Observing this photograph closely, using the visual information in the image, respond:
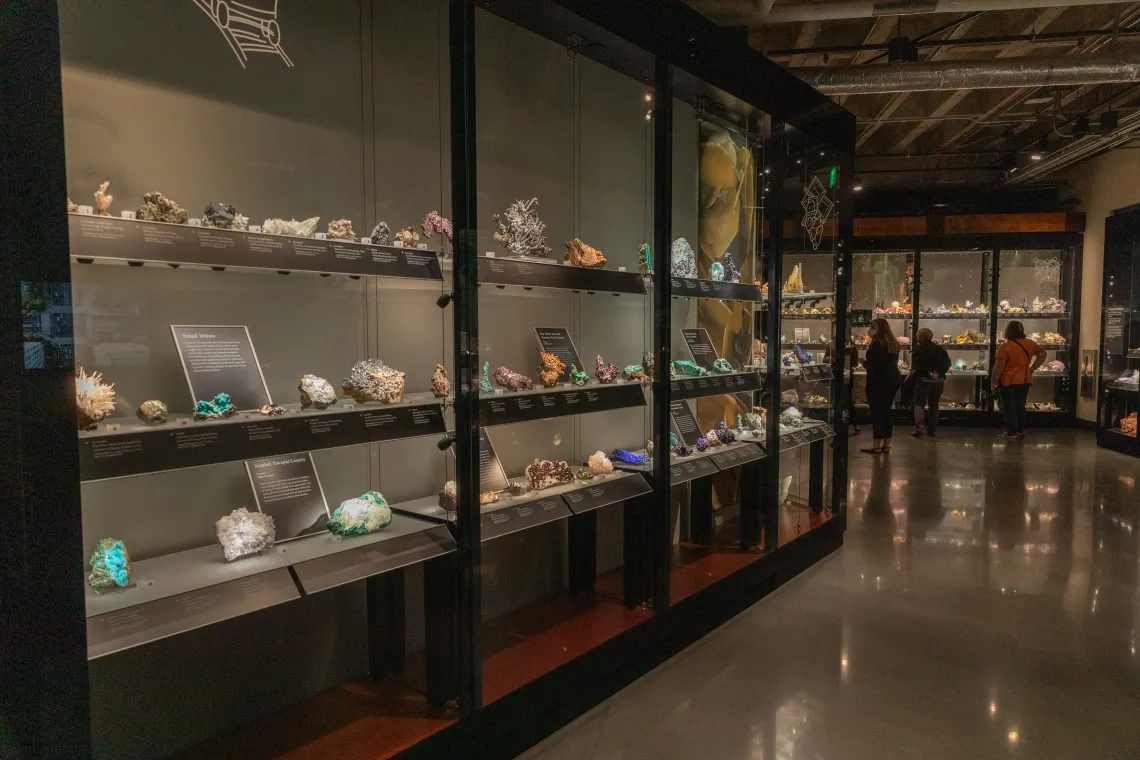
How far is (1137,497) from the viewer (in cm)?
616

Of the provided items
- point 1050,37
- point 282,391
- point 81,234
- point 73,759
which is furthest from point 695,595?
point 1050,37

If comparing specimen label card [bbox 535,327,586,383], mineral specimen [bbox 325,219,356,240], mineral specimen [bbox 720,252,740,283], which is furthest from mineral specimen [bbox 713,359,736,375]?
mineral specimen [bbox 325,219,356,240]

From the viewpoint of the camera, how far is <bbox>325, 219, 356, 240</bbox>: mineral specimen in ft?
7.18

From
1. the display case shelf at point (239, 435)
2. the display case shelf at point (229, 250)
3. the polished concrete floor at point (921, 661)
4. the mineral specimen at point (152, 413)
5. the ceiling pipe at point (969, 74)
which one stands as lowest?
the polished concrete floor at point (921, 661)

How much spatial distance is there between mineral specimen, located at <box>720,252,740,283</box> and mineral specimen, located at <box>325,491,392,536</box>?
97.2 inches

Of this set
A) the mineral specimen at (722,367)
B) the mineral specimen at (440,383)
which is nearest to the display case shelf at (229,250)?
the mineral specimen at (440,383)

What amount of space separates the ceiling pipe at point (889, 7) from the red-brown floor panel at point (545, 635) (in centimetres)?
420

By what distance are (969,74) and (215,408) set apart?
665 centimetres

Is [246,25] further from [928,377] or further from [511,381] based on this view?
[928,377]

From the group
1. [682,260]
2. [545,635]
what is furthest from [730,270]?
[545,635]

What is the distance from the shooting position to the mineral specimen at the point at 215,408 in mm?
1883

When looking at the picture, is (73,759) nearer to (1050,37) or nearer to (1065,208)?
(1050,37)

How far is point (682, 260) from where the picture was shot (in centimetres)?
366

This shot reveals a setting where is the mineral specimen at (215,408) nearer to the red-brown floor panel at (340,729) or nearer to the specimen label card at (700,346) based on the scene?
the red-brown floor panel at (340,729)
